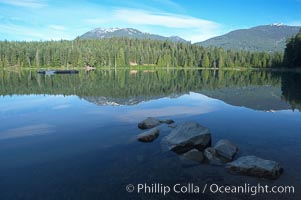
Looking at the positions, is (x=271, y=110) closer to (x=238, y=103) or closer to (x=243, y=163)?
(x=238, y=103)

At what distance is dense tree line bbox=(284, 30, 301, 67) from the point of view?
11475 cm

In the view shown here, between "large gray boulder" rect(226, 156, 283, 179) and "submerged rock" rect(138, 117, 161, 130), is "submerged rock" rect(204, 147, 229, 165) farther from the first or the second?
"submerged rock" rect(138, 117, 161, 130)

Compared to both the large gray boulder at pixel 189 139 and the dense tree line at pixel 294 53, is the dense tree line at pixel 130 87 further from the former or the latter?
the dense tree line at pixel 294 53

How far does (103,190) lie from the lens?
41.6 ft

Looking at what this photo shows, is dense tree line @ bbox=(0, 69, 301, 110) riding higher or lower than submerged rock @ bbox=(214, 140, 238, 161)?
lower

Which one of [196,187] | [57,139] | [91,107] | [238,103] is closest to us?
[196,187]

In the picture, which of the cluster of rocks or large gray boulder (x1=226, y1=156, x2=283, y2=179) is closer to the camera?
large gray boulder (x1=226, y1=156, x2=283, y2=179)

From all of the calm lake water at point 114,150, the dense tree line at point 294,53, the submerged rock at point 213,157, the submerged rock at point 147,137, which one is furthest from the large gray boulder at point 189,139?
the dense tree line at point 294,53

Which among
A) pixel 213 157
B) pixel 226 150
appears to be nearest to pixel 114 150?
pixel 213 157

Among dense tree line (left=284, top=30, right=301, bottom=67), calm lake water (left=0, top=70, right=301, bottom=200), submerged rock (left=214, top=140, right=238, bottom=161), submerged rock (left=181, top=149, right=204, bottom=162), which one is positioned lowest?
calm lake water (left=0, top=70, right=301, bottom=200)

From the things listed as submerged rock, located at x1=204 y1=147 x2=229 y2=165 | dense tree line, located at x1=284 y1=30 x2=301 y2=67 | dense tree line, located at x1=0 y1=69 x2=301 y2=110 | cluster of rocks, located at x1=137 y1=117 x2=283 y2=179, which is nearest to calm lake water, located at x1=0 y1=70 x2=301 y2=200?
cluster of rocks, located at x1=137 y1=117 x2=283 y2=179

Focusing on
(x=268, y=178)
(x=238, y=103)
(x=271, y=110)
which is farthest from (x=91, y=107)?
(x=268, y=178)

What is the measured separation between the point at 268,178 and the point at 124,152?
8.70 m

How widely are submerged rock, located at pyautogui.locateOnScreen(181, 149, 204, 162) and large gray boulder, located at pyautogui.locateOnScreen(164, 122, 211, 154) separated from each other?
92 centimetres
